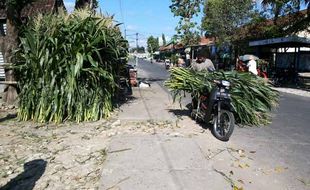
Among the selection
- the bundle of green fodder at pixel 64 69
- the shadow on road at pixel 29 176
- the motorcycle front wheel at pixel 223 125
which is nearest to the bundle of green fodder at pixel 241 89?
the motorcycle front wheel at pixel 223 125

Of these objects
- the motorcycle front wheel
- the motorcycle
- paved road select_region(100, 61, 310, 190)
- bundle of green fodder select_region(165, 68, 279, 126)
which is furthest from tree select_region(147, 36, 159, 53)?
paved road select_region(100, 61, 310, 190)

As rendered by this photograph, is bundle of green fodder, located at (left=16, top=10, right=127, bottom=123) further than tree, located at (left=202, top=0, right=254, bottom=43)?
No

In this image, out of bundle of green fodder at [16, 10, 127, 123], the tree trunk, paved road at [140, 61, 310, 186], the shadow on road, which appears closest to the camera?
the shadow on road

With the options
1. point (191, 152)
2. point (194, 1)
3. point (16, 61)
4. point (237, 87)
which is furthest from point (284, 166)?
point (194, 1)

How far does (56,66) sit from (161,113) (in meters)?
3.29

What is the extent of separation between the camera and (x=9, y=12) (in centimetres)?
1151

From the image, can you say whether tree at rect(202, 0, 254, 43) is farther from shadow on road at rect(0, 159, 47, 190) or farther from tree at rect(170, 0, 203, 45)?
shadow on road at rect(0, 159, 47, 190)

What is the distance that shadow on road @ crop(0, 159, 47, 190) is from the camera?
5.32 meters

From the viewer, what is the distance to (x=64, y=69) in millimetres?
9539

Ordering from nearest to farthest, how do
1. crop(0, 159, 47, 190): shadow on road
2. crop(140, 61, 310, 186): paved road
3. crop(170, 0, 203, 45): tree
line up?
crop(0, 159, 47, 190): shadow on road
crop(140, 61, 310, 186): paved road
crop(170, 0, 203, 45): tree

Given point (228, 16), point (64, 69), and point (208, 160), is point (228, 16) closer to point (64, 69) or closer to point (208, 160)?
point (64, 69)

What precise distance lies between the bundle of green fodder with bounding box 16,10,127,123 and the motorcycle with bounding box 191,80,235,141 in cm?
274

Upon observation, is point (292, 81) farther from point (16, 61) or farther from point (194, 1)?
point (16, 61)

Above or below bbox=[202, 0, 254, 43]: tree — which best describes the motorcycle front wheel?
below
